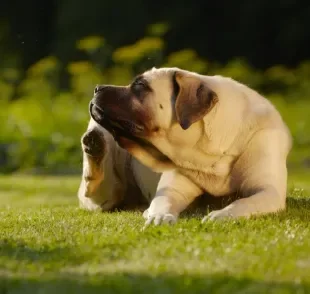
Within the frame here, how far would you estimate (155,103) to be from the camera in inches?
224

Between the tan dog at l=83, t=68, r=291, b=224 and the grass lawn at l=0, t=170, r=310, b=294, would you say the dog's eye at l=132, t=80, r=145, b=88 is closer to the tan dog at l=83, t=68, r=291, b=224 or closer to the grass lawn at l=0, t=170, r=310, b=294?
the tan dog at l=83, t=68, r=291, b=224

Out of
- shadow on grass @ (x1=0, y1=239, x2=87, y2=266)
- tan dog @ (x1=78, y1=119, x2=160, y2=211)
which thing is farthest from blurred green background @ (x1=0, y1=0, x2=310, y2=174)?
shadow on grass @ (x1=0, y1=239, x2=87, y2=266)

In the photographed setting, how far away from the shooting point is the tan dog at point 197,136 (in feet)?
18.5

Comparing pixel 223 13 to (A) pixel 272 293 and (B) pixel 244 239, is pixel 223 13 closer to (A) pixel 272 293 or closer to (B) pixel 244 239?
(B) pixel 244 239

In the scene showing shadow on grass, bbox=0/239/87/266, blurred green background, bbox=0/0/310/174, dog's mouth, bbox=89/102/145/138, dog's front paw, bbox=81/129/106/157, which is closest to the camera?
shadow on grass, bbox=0/239/87/266

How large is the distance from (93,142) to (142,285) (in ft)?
9.24

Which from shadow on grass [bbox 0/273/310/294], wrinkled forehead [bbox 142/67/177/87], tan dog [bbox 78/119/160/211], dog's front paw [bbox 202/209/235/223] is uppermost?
wrinkled forehead [bbox 142/67/177/87]

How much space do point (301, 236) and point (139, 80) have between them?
Answer: 5.30ft

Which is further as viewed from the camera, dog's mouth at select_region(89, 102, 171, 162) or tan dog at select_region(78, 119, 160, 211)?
tan dog at select_region(78, 119, 160, 211)

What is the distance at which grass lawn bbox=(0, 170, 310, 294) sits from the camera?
3607 mm

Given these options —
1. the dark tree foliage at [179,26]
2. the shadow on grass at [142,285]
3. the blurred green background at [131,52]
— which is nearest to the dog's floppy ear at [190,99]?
the shadow on grass at [142,285]

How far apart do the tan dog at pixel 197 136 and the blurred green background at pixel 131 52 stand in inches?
272

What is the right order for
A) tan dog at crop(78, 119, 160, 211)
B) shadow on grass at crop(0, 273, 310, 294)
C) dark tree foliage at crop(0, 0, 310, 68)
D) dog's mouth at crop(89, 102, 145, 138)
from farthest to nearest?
1. dark tree foliage at crop(0, 0, 310, 68)
2. tan dog at crop(78, 119, 160, 211)
3. dog's mouth at crop(89, 102, 145, 138)
4. shadow on grass at crop(0, 273, 310, 294)

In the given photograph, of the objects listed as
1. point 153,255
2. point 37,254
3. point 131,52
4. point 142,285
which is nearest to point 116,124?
point 37,254
